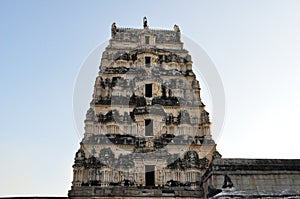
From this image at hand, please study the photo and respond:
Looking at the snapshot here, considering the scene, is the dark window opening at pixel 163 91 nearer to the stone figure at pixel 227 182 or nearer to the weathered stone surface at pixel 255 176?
the weathered stone surface at pixel 255 176

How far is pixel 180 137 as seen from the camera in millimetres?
31797

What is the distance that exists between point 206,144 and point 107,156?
9.76 metres

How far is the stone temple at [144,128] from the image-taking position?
28.3 metres

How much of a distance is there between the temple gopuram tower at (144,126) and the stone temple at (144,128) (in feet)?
0.23

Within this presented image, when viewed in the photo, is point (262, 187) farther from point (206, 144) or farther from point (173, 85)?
point (173, 85)

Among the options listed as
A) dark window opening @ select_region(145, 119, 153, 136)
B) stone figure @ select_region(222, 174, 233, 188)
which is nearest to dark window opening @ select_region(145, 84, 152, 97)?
dark window opening @ select_region(145, 119, 153, 136)

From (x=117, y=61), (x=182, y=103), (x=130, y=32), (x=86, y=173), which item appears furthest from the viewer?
(x=130, y=32)

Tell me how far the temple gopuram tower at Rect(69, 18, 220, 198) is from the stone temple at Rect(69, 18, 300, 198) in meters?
0.07

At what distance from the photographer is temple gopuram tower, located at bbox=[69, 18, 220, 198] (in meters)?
28.5

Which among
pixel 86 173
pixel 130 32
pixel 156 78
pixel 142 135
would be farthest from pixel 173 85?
pixel 86 173

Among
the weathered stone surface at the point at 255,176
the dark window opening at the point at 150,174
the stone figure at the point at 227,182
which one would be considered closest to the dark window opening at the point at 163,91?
the dark window opening at the point at 150,174

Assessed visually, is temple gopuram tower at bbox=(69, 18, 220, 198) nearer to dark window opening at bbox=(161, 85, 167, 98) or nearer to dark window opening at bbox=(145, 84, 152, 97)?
dark window opening at bbox=(145, 84, 152, 97)

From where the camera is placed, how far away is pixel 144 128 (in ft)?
105

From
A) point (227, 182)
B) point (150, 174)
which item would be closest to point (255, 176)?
point (227, 182)
